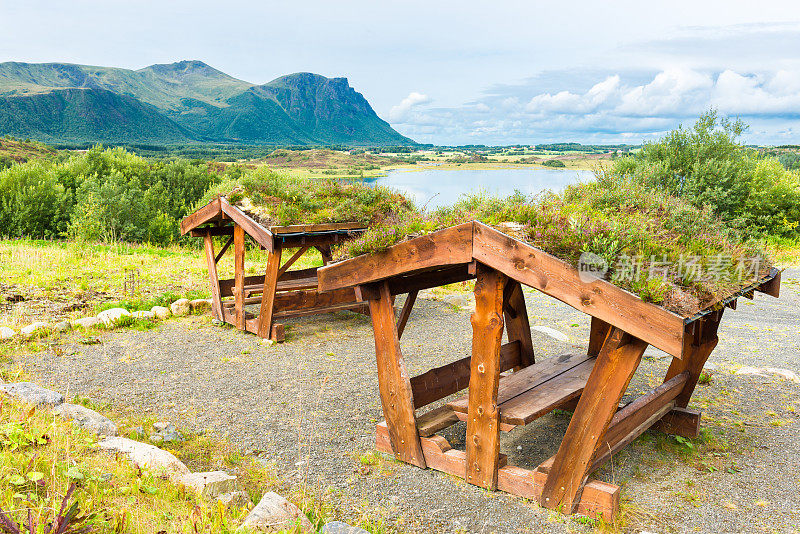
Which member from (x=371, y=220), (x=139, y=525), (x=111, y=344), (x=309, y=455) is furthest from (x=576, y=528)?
(x=111, y=344)

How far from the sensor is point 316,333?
9.90m

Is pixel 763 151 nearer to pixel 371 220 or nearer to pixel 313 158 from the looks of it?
pixel 371 220

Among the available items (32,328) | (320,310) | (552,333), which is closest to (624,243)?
(552,333)

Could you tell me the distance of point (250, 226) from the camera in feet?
29.7

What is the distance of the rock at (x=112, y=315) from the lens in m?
9.68

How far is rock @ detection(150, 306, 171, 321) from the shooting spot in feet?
34.0

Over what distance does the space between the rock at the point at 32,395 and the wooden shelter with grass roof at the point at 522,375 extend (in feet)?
9.65

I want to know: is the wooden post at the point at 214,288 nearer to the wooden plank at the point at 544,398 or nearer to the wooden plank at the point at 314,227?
the wooden plank at the point at 314,227

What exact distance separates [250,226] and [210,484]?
5712 millimetres

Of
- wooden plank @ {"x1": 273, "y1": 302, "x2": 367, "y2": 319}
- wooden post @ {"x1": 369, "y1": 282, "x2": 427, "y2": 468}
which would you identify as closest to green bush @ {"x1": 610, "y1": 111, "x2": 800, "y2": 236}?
wooden plank @ {"x1": 273, "y1": 302, "x2": 367, "y2": 319}

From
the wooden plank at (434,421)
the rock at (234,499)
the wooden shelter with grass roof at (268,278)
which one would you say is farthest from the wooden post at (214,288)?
the rock at (234,499)

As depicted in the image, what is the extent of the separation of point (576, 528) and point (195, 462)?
132 inches

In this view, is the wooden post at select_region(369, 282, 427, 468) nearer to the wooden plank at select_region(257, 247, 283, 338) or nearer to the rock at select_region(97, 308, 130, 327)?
the wooden plank at select_region(257, 247, 283, 338)

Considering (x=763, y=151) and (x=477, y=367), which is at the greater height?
(x=763, y=151)
